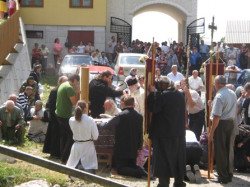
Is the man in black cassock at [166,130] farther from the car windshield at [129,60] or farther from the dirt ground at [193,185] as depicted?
the car windshield at [129,60]

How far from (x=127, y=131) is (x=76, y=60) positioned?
53.8 feet

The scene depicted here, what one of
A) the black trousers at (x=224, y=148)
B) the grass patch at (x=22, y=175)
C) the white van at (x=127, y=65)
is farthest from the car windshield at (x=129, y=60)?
the grass patch at (x=22, y=175)

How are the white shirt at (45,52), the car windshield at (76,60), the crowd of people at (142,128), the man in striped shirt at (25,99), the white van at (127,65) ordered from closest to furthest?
the crowd of people at (142,128) < the man in striped shirt at (25,99) < the white van at (127,65) < the car windshield at (76,60) < the white shirt at (45,52)

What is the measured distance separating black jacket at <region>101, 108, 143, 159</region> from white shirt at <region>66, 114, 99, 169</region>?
24.9 inches

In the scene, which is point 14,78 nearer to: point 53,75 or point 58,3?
point 53,75

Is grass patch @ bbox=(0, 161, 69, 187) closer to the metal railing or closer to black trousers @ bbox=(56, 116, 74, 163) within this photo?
black trousers @ bbox=(56, 116, 74, 163)

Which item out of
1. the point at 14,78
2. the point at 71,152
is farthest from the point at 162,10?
the point at 71,152

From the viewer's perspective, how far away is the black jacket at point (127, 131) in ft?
35.4

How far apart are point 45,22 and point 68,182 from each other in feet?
85.6

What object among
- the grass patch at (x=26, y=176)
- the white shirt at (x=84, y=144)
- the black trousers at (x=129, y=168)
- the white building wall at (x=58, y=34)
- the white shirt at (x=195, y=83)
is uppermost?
the white building wall at (x=58, y=34)

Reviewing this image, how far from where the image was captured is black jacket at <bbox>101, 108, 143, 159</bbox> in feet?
35.4

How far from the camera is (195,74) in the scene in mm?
17141

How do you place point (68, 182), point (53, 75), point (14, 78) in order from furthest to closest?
point (53, 75)
point (14, 78)
point (68, 182)

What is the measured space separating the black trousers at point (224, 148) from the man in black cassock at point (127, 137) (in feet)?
4.43
